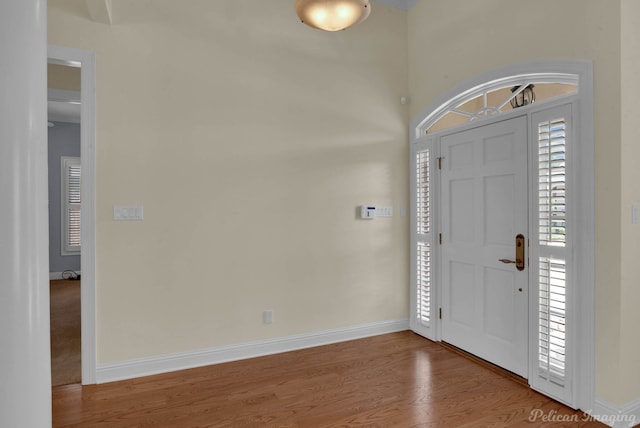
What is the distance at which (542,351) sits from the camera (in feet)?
8.52

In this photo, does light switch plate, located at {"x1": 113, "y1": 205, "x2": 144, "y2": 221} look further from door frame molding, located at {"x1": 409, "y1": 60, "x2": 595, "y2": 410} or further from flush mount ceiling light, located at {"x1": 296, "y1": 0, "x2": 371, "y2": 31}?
door frame molding, located at {"x1": 409, "y1": 60, "x2": 595, "y2": 410}

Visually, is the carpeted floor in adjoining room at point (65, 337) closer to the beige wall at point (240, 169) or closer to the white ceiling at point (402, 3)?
the beige wall at point (240, 169)

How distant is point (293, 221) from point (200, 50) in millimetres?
1711

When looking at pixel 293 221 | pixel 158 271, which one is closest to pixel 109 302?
pixel 158 271

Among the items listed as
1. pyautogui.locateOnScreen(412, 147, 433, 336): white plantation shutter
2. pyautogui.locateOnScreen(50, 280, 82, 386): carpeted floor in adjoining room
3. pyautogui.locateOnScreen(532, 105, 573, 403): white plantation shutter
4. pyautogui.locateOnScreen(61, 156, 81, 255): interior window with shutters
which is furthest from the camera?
pyautogui.locateOnScreen(61, 156, 81, 255): interior window with shutters

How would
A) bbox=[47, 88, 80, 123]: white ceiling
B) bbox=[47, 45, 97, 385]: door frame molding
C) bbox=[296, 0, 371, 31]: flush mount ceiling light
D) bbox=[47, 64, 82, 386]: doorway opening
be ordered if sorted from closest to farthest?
1. bbox=[296, 0, 371, 31]: flush mount ceiling light
2. bbox=[47, 45, 97, 385]: door frame molding
3. bbox=[47, 88, 80, 123]: white ceiling
4. bbox=[47, 64, 82, 386]: doorway opening

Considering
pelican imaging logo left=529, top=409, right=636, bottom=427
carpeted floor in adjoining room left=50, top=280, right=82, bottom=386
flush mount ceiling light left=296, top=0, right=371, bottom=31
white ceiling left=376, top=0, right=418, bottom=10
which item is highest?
white ceiling left=376, top=0, right=418, bottom=10

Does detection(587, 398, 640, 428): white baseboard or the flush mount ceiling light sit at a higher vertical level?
the flush mount ceiling light

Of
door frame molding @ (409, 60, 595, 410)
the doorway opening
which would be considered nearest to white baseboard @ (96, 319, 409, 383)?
door frame molding @ (409, 60, 595, 410)

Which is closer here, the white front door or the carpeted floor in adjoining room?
the white front door

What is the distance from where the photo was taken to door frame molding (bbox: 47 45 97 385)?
8.95 ft

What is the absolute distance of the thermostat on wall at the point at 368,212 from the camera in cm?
374

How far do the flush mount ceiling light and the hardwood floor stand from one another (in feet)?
8.23

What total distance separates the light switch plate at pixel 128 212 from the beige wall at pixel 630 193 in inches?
133
